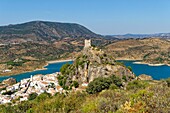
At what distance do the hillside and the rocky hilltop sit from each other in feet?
276

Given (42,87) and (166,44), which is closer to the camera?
(42,87)

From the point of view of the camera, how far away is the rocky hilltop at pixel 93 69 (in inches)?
1924

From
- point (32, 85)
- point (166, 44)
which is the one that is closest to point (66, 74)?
point (32, 85)

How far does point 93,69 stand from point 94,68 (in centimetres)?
27

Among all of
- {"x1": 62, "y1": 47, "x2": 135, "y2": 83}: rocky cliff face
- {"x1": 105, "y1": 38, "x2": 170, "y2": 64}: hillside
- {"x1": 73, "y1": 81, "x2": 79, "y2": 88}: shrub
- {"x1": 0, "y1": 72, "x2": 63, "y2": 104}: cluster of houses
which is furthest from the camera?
{"x1": 105, "y1": 38, "x2": 170, "y2": 64}: hillside

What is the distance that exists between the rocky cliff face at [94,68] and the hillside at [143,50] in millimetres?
84125

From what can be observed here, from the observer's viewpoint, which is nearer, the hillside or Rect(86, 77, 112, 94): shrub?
Rect(86, 77, 112, 94): shrub

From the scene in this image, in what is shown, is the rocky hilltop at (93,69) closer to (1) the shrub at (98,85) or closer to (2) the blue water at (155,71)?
(1) the shrub at (98,85)

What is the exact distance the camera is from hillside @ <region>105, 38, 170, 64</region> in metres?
142

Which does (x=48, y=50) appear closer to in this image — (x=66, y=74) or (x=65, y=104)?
(x=66, y=74)

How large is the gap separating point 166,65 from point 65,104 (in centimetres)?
10779

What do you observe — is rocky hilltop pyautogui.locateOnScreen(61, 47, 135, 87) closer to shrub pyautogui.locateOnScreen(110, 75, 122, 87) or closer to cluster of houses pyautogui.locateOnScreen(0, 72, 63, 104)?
shrub pyautogui.locateOnScreen(110, 75, 122, 87)

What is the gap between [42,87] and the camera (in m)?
46.8

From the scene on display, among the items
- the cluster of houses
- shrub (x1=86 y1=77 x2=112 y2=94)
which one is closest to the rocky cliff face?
the cluster of houses
